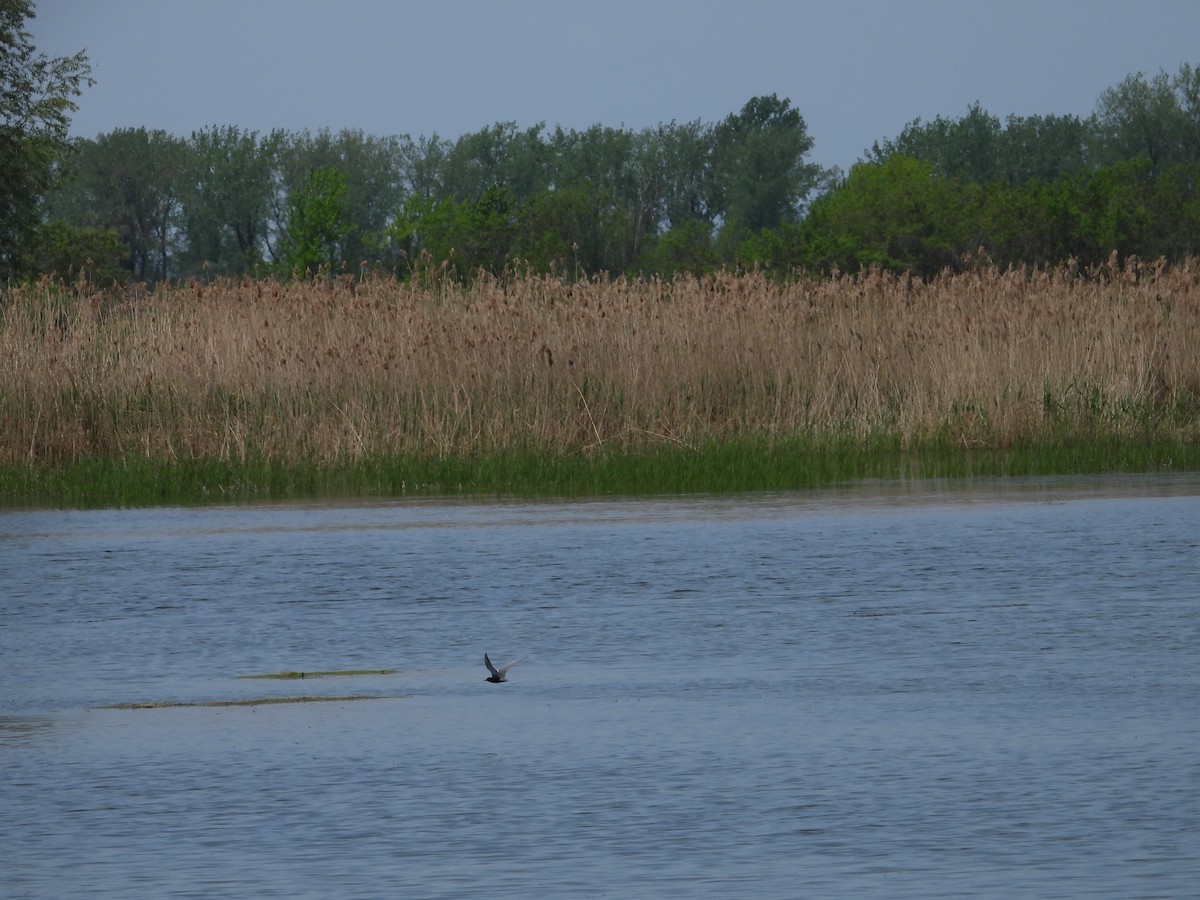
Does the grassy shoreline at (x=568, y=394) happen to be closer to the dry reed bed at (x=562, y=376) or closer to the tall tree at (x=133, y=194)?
the dry reed bed at (x=562, y=376)

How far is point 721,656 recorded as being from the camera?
22.9ft

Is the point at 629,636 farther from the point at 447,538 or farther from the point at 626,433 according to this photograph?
the point at 626,433

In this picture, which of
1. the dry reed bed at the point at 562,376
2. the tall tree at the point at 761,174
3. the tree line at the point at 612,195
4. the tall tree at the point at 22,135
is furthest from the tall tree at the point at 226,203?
the dry reed bed at the point at 562,376

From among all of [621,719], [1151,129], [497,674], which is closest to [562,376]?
[497,674]

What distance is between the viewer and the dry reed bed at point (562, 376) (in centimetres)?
1652

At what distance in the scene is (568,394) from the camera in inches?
655

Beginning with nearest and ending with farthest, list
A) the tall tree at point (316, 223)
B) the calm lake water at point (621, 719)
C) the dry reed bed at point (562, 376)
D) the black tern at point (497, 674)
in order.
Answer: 1. the calm lake water at point (621, 719)
2. the black tern at point (497, 674)
3. the dry reed bed at point (562, 376)
4. the tall tree at point (316, 223)

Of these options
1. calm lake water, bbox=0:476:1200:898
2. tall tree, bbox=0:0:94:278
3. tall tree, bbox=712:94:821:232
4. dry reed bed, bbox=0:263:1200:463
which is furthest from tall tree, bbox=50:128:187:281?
calm lake water, bbox=0:476:1200:898

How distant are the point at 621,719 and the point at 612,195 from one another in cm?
5492

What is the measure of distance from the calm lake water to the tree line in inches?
1328

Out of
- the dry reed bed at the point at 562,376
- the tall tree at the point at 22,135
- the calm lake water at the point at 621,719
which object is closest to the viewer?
the calm lake water at the point at 621,719

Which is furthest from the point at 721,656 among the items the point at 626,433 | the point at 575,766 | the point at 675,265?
the point at 675,265

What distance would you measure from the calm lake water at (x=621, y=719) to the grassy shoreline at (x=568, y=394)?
15.5 ft

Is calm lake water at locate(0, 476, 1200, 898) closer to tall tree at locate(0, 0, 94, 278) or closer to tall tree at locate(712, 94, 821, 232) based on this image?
tall tree at locate(0, 0, 94, 278)
